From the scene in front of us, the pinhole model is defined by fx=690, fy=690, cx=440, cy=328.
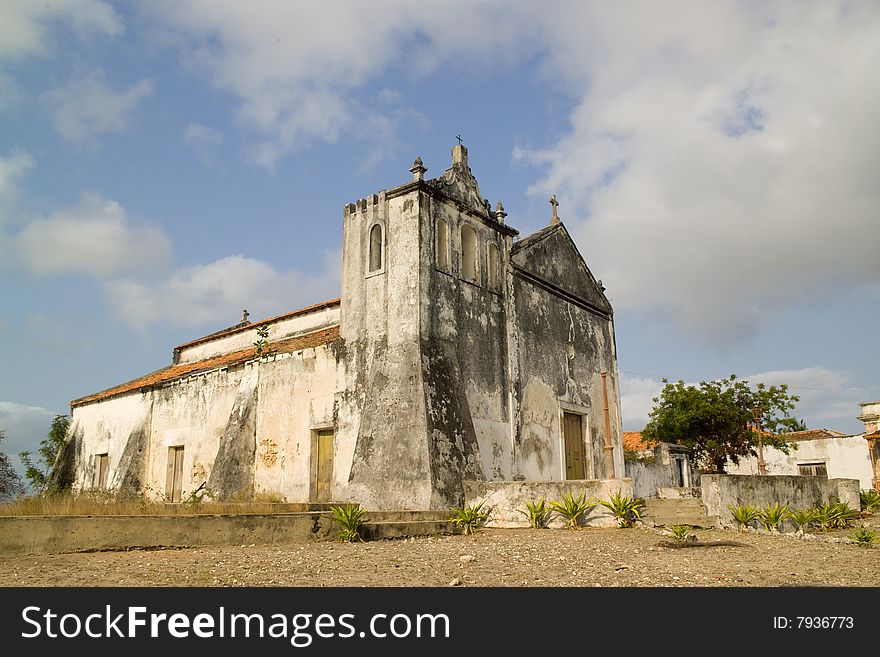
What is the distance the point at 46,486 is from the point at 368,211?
15.7 metres

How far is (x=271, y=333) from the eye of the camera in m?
19.5

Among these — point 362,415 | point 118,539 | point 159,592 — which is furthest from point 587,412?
point 159,592

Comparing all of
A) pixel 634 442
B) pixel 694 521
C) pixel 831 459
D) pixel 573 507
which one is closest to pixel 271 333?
pixel 573 507

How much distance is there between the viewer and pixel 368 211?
15.0 meters

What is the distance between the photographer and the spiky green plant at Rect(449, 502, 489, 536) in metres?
11.4

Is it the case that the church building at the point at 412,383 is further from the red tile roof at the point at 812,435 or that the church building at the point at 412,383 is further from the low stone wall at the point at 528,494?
the red tile roof at the point at 812,435

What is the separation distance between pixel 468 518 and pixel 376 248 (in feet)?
20.2

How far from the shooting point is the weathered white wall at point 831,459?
3200 centimetres

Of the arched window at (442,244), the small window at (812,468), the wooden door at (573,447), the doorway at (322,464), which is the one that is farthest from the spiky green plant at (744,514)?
the small window at (812,468)

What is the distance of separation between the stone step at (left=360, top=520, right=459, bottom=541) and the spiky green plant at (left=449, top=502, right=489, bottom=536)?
12cm

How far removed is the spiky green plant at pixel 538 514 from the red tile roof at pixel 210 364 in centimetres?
586

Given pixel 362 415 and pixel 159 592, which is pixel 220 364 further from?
pixel 159 592

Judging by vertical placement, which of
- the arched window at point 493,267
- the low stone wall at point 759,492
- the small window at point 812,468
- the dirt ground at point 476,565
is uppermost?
the arched window at point 493,267

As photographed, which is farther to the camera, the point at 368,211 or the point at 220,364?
the point at 220,364
